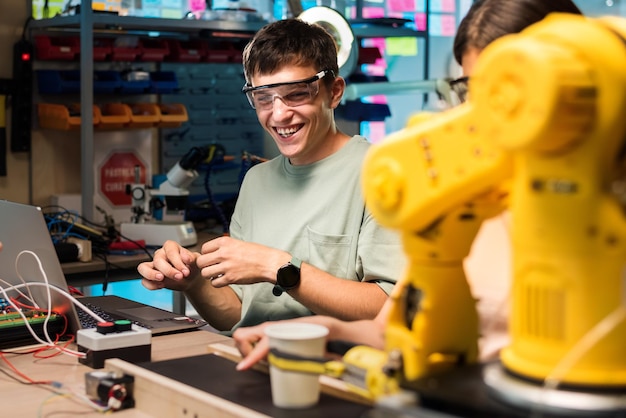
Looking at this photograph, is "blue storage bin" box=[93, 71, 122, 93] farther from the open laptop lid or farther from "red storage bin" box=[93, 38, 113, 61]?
the open laptop lid

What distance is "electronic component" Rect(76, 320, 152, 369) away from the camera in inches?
68.1

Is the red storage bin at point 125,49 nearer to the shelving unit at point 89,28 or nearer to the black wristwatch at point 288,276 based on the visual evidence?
the shelving unit at point 89,28

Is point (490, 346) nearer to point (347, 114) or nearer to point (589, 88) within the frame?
point (589, 88)

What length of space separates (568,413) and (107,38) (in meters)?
3.48

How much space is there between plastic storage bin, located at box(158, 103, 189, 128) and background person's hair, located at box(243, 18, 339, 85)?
185 centimetres

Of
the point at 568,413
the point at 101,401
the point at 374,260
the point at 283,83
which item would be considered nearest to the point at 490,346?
the point at 568,413

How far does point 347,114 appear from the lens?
4.43 meters

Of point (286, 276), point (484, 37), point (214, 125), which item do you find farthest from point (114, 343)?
point (214, 125)

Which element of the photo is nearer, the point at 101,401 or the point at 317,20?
the point at 101,401

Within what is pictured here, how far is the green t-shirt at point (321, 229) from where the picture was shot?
2.10 meters

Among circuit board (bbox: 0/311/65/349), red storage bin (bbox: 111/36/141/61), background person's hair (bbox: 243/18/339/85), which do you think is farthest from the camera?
red storage bin (bbox: 111/36/141/61)

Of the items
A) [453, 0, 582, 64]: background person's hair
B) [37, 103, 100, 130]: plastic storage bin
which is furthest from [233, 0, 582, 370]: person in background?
[37, 103, 100, 130]: plastic storage bin

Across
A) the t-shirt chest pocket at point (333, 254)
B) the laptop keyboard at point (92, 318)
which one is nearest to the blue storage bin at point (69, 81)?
the laptop keyboard at point (92, 318)

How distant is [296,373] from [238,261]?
2.37 feet
